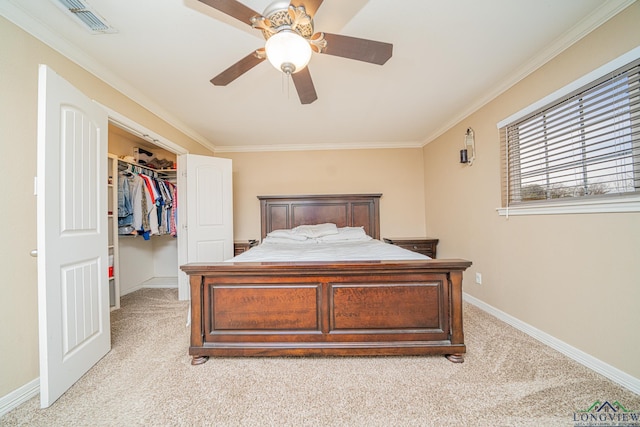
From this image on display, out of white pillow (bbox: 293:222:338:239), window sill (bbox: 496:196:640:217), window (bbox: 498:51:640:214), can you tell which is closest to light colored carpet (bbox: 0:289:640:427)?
window sill (bbox: 496:196:640:217)

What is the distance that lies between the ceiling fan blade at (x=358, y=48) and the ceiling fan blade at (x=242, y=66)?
0.40 meters

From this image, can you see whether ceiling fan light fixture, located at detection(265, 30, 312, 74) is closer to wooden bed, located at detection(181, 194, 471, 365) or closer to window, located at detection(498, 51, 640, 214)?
wooden bed, located at detection(181, 194, 471, 365)

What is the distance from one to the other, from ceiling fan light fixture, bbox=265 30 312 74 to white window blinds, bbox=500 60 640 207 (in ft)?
6.35

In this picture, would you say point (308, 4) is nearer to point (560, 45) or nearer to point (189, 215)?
point (560, 45)

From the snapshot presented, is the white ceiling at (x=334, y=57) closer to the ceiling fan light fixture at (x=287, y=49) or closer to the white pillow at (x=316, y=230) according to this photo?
the ceiling fan light fixture at (x=287, y=49)

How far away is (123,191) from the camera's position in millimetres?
3143

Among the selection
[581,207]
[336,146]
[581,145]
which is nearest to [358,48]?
[581,145]

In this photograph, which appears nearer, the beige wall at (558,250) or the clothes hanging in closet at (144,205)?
the beige wall at (558,250)

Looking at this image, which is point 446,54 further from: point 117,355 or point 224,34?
point 117,355

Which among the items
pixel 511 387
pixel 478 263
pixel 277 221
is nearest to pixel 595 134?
pixel 478 263

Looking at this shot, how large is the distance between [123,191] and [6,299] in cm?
208

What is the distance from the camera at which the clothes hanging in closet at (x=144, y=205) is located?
316 centimetres

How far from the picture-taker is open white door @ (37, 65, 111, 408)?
136 cm

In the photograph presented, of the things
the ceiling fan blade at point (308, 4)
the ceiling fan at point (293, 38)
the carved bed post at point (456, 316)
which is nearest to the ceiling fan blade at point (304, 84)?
the ceiling fan at point (293, 38)
